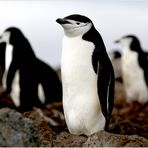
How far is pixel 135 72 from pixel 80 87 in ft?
23.5

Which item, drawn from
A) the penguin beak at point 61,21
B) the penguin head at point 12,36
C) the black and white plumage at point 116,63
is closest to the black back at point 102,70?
the penguin beak at point 61,21

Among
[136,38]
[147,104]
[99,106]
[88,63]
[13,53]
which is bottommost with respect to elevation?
[147,104]

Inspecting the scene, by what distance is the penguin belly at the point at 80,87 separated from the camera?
607cm

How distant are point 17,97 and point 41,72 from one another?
19.4 inches

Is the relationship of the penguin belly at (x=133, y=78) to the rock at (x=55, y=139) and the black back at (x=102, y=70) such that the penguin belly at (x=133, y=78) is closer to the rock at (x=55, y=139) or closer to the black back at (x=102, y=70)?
the black back at (x=102, y=70)

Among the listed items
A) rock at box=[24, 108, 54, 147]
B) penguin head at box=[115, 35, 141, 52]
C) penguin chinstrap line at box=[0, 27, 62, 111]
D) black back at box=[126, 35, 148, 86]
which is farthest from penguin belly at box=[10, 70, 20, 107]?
rock at box=[24, 108, 54, 147]

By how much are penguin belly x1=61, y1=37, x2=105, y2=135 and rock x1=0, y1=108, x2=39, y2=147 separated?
0.81 m

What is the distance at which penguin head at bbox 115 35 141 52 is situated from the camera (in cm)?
1347

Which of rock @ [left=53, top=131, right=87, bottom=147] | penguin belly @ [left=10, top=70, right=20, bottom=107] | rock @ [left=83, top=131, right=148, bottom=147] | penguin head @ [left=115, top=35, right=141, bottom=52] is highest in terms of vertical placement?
rock @ [left=83, top=131, right=148, bottom=147]

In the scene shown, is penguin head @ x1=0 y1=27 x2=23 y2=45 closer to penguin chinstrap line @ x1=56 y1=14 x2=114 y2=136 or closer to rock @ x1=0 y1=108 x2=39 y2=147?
penguin chinstrap line @ x1=56 y1=14 x2=114 y2=136

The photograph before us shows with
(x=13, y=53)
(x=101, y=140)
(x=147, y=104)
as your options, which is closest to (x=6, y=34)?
(x=13, y=53)

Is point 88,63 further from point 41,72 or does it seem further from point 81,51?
point 41,72

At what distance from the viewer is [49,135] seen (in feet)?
18.4

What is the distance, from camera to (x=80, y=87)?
20.0ft
